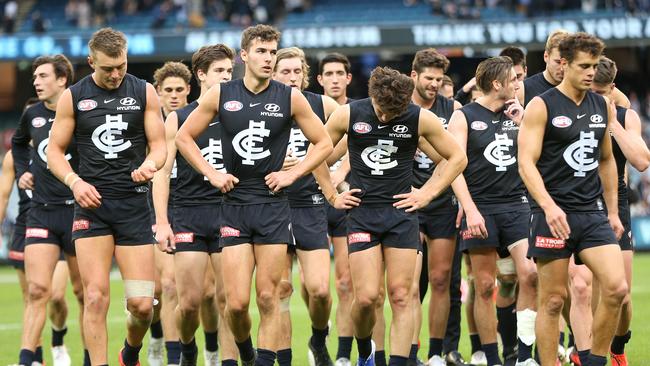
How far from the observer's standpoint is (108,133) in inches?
370

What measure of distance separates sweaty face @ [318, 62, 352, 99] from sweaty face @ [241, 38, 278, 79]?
2700 millimetres

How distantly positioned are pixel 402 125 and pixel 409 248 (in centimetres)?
99

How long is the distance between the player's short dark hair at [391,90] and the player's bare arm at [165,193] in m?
2.04

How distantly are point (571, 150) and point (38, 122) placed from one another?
16.8ft

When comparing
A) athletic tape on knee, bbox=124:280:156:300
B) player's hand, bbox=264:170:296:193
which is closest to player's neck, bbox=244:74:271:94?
player's hand, bbox=264:170:296:193

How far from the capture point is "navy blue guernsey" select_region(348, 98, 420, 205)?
9594mm

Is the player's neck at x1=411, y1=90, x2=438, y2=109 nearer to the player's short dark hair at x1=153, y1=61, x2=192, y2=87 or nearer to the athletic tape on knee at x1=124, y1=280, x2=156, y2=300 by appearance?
the player's short dark hair at x1=153, y1=61, x2=192, y2=87

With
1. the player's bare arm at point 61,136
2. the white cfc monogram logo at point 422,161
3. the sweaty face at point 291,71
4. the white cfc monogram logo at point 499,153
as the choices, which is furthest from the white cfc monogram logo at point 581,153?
the player's bare arm at point 61,136

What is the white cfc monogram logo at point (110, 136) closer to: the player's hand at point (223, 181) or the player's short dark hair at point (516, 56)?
the player's hand at point (223, 181)

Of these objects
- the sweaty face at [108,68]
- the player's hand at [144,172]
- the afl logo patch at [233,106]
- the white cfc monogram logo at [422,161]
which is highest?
the sweaty face at [108,68]

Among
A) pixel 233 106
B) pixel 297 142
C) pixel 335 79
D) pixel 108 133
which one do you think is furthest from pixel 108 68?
pixel 335 79

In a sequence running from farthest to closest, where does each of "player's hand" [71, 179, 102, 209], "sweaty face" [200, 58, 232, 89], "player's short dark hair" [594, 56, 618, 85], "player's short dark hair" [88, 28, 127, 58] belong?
"sweaty face" [200, 58, 232, 89] → "player's short dark hair" [594, 56, 618, 85] → "player's short dark hair" [88, 28, 127, 58] → "player's hand" [71, 179, 102, 209]

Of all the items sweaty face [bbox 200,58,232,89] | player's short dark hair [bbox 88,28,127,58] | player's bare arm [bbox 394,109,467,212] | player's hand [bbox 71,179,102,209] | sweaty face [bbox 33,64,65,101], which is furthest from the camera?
sweaty face [bbox 33,64,65,101]

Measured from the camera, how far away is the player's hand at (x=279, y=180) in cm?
916
